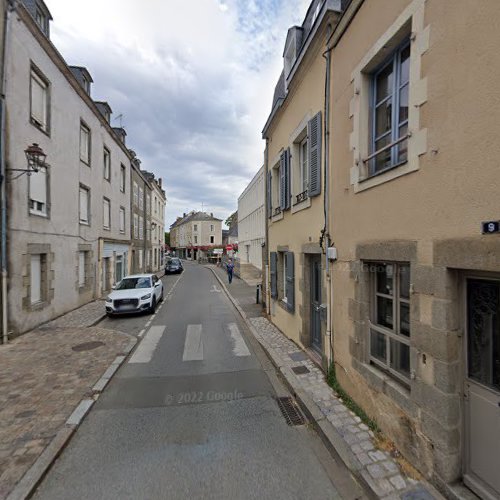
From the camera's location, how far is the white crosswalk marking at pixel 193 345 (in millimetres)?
6650

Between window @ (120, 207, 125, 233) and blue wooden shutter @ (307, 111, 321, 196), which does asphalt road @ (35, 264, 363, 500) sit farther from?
window @ (120, 207, 125, 233)

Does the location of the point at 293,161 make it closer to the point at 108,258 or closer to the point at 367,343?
the point at 367,343

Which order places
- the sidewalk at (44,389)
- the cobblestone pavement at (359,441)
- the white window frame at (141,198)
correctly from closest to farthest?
1. the cobblestone pavement at (359,441)
2. the sidewalk at (44,389)
3. the white window frame at (141,198)

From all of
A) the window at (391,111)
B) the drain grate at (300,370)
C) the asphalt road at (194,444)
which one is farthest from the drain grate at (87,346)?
the window at (391,111)

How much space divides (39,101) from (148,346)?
833 centimetres

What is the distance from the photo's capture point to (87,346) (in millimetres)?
7277

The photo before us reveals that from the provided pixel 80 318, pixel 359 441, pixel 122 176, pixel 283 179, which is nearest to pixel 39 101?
pixel 80 318

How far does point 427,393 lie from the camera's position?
111 inches

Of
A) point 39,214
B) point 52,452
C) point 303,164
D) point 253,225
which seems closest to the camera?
point 52,452

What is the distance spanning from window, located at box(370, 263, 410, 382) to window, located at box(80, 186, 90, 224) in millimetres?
12463

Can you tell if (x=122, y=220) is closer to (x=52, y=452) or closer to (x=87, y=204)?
(x=87, y=204)

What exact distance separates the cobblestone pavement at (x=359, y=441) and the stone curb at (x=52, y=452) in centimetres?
319

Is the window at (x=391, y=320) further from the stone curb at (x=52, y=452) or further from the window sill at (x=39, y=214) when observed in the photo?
the window sill at (x=39, y=214)

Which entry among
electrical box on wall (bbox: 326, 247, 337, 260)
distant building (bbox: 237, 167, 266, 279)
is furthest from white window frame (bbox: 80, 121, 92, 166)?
electrical box on wall (bbox: 326, 247, 337, 260)
